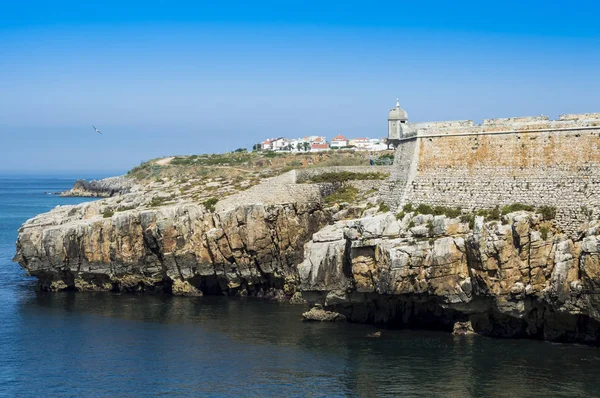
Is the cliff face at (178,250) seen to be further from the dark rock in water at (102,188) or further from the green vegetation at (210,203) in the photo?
the dark rock in water at (102,188)

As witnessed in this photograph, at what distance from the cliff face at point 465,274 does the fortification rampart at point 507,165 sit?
2.71 meters

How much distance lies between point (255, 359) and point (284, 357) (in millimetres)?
1714

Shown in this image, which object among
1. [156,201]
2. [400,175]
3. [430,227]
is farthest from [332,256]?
[156,201]

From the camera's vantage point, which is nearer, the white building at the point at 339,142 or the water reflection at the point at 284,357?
the water reflection at the point at 284,357

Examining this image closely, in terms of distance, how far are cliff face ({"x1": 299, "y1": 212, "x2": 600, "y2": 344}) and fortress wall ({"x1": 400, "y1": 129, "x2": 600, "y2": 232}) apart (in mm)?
2579

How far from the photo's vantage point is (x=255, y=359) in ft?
161

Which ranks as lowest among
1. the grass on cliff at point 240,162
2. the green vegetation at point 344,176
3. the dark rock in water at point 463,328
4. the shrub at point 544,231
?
the dark rock in water at point 463,328

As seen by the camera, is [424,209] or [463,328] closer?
[463,328]

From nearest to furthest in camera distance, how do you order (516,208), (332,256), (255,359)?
(255,359)
(516,208)
(332,256)

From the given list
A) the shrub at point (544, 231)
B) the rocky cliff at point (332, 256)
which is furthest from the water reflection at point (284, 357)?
the shrub at point (544, 231)

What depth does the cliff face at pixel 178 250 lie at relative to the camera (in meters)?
68.5

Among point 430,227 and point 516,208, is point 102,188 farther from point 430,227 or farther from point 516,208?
point 516,208

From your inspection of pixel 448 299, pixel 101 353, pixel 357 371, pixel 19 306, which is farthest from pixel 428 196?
pixel 19 306

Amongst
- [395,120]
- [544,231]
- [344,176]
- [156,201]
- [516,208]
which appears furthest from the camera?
[344,176]
